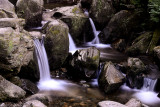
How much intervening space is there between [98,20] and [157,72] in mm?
5203

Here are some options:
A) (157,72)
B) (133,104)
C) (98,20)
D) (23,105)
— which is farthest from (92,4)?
(23,105)

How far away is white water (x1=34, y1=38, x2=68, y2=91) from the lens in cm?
671

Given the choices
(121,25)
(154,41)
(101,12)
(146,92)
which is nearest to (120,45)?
(121,25)

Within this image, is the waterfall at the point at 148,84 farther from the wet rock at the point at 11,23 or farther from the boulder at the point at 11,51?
the wet rock at the point at 11,23

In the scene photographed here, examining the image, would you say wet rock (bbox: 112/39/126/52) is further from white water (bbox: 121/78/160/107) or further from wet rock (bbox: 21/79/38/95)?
wet rock (bbox: 21/79/38/95)

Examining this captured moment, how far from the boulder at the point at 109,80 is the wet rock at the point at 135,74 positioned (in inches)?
17.5

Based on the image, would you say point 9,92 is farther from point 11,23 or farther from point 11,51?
point 11,23

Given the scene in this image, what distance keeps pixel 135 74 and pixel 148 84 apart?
0.57 meters

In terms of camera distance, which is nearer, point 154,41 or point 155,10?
point 155,10

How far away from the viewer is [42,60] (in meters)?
7.34

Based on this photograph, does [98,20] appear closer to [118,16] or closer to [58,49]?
[118,16]

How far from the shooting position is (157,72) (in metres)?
7.16

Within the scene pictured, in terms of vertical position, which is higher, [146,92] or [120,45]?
[120,45]

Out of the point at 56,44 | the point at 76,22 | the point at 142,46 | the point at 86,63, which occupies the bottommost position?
the point at 86,63
